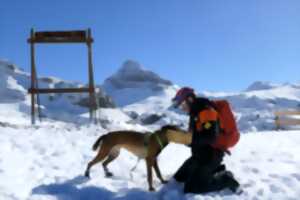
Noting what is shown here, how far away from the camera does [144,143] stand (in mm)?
7148

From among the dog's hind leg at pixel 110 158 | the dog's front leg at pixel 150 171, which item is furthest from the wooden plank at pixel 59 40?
the dog's front leg at pixel 150 171

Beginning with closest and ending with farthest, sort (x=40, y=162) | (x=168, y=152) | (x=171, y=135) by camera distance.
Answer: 1. (x=171, y=135)
2. (x=40, y=162)
3. (x=168, y=152)

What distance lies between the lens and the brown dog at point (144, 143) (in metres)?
6.97

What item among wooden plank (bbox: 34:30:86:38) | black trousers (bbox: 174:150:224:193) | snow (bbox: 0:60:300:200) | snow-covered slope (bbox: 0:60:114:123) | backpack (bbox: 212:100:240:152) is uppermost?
wooden plank (bbox: 34:30:86:38)

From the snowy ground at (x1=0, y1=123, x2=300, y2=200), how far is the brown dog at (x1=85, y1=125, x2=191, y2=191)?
264 millimetres

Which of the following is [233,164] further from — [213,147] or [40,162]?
[40,162]

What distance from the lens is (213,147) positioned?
6457 mm

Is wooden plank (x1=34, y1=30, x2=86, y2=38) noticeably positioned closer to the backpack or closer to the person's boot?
the backpack

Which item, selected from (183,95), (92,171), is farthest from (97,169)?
(183,95)

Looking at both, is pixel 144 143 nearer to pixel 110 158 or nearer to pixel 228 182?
pixel 110 158

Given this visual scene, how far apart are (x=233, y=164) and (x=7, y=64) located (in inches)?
6222

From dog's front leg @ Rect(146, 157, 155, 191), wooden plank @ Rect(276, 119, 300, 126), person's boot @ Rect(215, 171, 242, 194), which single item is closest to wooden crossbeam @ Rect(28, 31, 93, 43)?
dog's front leg @ Rect(146, 157, 155, 191)

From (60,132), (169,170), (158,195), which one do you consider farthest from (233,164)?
(60,132)

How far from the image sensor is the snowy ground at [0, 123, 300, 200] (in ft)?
20.4
